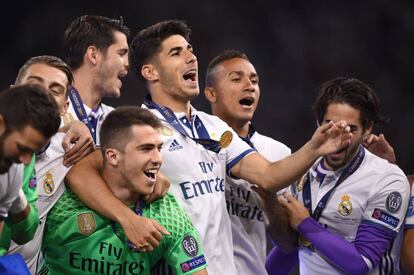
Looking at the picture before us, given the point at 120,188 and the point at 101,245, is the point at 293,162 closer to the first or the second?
the point at 120,188

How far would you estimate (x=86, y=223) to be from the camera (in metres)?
2.98

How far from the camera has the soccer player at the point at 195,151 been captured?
312 centimetres

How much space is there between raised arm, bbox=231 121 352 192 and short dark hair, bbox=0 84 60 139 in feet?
3.79

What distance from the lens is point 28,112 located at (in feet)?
7.55

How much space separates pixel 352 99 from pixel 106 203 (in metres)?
1.44

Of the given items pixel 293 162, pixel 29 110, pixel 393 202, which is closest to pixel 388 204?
pixel 393 202

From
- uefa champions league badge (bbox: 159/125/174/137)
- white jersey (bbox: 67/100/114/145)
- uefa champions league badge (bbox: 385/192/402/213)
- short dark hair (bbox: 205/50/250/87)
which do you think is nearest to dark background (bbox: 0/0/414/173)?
short dark hair (bbox: 205/50/250/87)

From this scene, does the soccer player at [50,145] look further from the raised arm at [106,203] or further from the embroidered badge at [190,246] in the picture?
the embroidered badge at [190,246]

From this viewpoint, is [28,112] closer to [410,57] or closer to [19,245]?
[19,245]

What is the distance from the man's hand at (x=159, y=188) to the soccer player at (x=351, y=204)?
0.84m

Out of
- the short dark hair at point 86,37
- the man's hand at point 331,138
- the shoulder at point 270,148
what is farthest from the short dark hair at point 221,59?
the man's hand at point 331,138

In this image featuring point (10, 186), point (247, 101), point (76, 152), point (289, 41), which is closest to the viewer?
point (10, 186)

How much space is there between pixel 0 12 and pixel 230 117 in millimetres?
3419

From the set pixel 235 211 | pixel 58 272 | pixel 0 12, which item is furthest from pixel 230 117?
pixel 0 12
